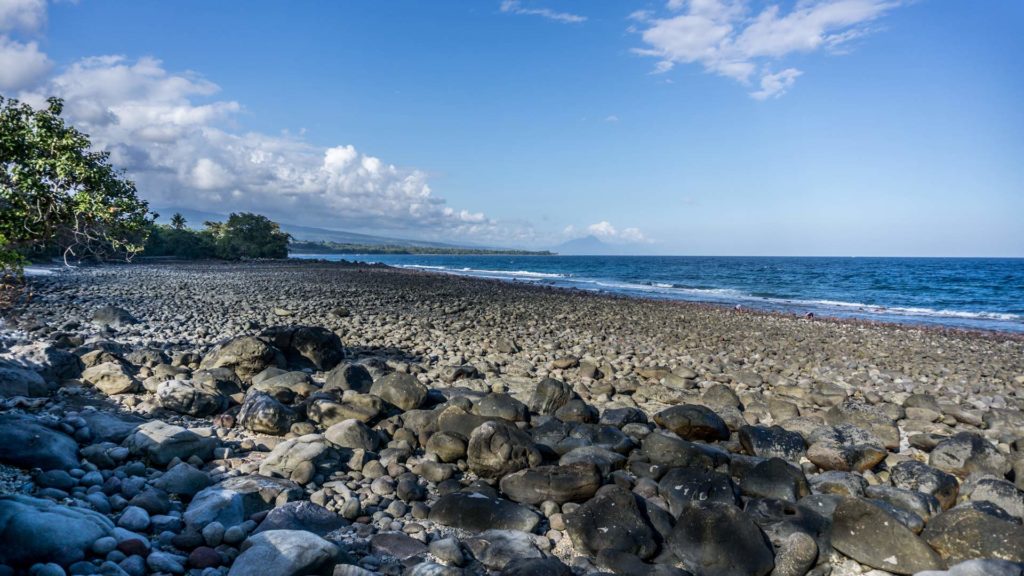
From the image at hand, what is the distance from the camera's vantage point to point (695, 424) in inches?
329

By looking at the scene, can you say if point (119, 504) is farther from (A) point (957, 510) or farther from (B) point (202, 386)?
(A) point (957, 510)

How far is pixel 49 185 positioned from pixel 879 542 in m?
11.8

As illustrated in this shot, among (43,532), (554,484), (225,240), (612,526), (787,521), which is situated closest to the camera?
(43,532)

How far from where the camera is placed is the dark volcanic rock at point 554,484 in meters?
6.18

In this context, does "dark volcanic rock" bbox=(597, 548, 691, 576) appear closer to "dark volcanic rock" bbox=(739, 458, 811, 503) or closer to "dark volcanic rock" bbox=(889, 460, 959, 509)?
"dark volcanic rock" bbox=(739, 458, 811, 503)

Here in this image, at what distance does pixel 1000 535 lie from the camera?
5.24 metres

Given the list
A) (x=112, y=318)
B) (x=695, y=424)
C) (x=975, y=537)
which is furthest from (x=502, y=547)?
(x=112, y=318)

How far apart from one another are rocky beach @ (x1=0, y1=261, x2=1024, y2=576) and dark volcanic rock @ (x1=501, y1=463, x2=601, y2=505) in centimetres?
2

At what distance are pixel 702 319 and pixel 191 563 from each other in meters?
22.5

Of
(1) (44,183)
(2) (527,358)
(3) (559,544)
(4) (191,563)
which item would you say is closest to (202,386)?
(1) (44,183)

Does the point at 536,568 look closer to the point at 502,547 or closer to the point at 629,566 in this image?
the point at 502,547

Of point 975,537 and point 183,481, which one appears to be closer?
point 975,537

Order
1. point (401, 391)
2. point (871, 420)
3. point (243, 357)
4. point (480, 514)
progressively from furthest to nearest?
point (243, 357)
point (871, 420)
point (401, 391)
point (480, 514)

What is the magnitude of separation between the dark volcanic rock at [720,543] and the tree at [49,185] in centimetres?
889
